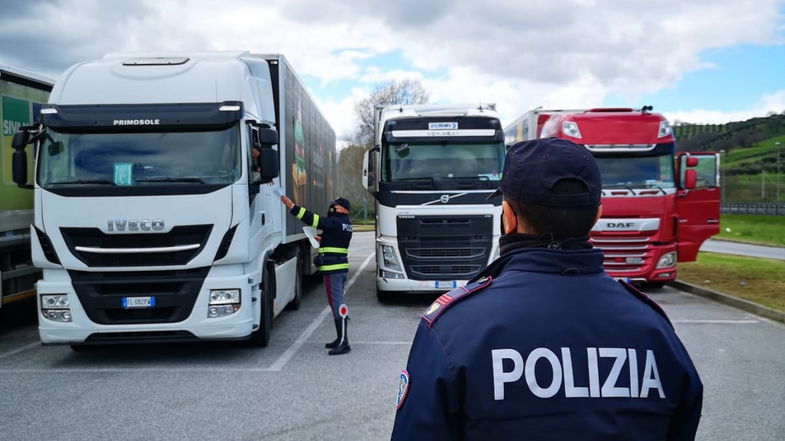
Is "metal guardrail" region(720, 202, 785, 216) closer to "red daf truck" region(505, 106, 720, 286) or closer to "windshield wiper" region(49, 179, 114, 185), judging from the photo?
"red daf truck" region(505, 106, 720, 286)

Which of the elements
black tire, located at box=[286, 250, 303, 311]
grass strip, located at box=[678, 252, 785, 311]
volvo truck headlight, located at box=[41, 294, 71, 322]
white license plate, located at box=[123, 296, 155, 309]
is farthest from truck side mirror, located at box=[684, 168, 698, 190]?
volvo truck headlight, located at box=[41, 294, 71, 322]

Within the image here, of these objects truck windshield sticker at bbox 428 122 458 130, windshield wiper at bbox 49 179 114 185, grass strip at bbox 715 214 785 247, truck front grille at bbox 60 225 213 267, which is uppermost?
truck windshield sticker at bbox 428 122 458 130

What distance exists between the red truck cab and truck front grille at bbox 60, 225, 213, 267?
308 inches

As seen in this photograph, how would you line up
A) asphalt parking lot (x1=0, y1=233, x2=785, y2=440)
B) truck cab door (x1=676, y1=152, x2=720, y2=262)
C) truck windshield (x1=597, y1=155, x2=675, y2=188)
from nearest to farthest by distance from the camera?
asphalt parking lot (x1=0, y1=233, x2=785, y2=440) → truck windshield (x1=597, y1=155, x2=675, y2=188) → truck cab door (x1=676, y1=152, x2=720, y2=262)

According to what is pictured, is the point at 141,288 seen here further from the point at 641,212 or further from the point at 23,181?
the point at 641,212

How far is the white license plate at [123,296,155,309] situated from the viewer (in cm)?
732

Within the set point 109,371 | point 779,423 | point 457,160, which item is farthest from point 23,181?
point 779,423

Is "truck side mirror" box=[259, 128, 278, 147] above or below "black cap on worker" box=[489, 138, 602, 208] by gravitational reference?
above

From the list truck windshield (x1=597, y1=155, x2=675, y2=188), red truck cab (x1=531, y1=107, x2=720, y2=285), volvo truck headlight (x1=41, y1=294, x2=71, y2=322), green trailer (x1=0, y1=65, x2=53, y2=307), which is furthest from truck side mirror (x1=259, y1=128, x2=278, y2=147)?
truck windshield (x1=597, y1=155, x2=675, y2=188)

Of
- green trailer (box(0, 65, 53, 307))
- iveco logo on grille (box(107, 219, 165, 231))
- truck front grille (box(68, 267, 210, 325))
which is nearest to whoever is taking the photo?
iveco logo on grille (box(107, 219, 165, 231))

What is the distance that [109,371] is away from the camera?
7328 millimetres

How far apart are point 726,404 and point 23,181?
7255 mm

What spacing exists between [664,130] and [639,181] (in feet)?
3.57

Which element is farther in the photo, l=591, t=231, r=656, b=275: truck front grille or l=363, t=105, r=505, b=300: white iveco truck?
l=591, t=231, r=656, b=275: truck front grille
